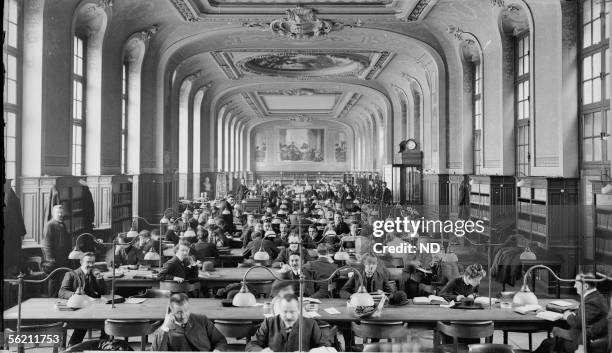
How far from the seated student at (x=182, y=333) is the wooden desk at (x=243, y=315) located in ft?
2.31

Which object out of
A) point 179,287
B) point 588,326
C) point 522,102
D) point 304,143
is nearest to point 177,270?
point 179,287

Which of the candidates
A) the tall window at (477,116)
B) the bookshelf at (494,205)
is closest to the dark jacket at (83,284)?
the bookshelf at (494,205)

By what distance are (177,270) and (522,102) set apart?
345 inches

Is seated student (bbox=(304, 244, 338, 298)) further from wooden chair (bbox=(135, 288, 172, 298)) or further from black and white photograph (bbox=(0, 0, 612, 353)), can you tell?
wooden chair (bbox=(135, 288, 172, 298))

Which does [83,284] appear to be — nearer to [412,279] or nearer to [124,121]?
[412,279]

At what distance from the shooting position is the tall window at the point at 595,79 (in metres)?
9.48

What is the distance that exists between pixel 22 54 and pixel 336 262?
6.30 m

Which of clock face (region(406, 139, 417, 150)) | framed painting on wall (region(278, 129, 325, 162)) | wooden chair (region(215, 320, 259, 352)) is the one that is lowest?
wooden chair (region(215, 320, 259, 352))

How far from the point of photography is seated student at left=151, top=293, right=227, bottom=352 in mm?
5270

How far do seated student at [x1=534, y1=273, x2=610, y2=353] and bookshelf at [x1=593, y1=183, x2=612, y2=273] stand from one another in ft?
11.9

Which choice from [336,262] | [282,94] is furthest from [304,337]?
[282,94]

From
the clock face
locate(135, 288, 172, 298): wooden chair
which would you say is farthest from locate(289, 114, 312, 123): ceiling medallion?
locate(135, 288, 172, 298): wooden chair

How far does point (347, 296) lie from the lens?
7.38m

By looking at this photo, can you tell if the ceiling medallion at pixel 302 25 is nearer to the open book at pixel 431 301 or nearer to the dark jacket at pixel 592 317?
the open book at pixel 431 301
